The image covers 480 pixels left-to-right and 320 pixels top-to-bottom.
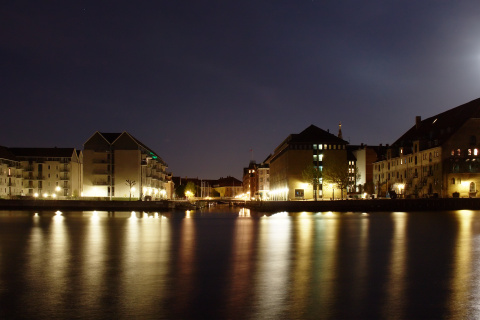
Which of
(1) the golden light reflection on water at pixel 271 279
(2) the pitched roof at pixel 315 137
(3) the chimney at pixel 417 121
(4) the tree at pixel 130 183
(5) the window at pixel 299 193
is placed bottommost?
(1) the golden light reflection on water at pixel 271 279

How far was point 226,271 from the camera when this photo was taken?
80.1 ft

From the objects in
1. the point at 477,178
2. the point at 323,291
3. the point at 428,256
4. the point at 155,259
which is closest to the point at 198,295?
the point at 323,291

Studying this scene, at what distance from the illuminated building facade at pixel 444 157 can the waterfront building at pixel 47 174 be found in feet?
281

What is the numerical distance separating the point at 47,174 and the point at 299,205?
73.1 meters

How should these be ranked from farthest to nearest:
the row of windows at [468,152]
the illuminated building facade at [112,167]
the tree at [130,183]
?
the illuminated building facade at [112,167], the tree at [130,183], the row of windows at [468,152]

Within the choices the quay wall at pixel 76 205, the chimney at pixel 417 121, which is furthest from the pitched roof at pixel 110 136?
the chimney at pixel 417 121

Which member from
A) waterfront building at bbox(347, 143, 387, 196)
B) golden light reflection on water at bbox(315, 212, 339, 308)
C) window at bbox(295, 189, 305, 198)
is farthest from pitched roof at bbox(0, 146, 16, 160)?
golden light reflection on water at bbox(315, 212, 339, 308)

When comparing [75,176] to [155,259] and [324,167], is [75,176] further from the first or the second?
[155,259]

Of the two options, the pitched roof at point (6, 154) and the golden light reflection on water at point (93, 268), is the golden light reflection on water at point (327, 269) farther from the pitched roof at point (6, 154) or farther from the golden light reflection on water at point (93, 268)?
the pitched roof at point (6, 154)

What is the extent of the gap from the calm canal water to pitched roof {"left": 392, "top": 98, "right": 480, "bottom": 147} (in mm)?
69237

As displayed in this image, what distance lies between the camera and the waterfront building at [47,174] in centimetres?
14588

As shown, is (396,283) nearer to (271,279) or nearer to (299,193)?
(271,279)

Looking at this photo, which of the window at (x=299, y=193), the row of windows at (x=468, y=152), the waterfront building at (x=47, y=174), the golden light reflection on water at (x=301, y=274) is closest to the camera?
the golden light reflection on water at (x=301, y=274)

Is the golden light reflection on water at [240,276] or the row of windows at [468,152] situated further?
the row of windows at [468,152]
